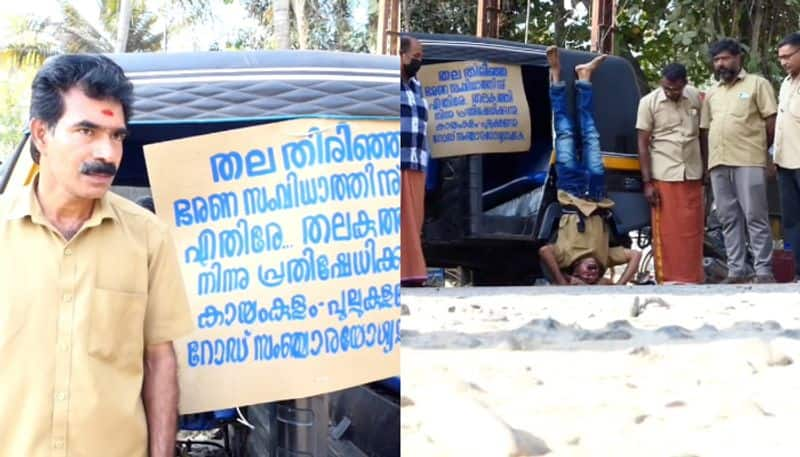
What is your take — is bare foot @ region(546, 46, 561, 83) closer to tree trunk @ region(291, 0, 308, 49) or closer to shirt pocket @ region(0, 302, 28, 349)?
tree trunk @ region(291, 0, 308, 49)

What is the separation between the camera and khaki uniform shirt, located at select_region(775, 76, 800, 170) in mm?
3924

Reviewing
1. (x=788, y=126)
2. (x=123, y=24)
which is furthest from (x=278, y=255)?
(x=788, y=126)

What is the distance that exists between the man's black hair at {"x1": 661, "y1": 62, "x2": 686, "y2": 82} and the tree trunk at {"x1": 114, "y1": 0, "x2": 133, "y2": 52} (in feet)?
9.02

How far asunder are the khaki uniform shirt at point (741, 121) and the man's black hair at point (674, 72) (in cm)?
19

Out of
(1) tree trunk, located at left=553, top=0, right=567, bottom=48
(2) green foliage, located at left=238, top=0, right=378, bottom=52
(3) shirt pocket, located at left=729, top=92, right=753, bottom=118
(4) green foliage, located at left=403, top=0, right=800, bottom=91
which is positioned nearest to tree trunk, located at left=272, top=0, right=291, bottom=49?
(2) green foliage, located at left=238, top=0, right=378, bottom=52

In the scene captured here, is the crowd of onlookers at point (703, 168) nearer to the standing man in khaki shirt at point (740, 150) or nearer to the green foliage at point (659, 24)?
the standing man in khaki shirt at point (740, 150)

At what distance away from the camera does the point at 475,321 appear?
9.99ft

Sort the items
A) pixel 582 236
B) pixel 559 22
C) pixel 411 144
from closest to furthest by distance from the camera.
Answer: pixel 411 144 < pixel 559 22 < pixel 582 236

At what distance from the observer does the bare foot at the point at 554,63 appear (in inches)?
157

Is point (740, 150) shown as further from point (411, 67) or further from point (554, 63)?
point (411, 67)

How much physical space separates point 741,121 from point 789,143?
0.23 metres

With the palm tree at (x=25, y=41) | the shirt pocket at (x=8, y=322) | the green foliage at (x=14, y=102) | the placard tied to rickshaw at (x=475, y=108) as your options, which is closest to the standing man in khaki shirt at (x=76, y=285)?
the shirt pocket at (x=8, y=322)

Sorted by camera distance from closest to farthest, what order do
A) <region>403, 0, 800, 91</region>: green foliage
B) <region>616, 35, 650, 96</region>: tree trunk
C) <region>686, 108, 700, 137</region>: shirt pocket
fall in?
1. <region>403, 0, 800, 91</region>: green foliage
2. <region>686, 108, 700, 137</region>: shirt pocket
3. <region>616, 35, 650, 96</region>: tree trunk

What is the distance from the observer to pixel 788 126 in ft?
12.9
